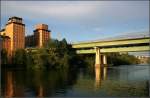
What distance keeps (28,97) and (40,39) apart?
11028 cm

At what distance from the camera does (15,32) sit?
350ft

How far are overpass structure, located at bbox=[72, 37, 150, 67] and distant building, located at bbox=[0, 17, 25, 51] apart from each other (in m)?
30.7

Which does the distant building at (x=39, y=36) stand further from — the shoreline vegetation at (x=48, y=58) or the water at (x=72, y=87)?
the water at (x=72, y=87)

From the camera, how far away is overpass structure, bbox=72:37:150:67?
71700mm

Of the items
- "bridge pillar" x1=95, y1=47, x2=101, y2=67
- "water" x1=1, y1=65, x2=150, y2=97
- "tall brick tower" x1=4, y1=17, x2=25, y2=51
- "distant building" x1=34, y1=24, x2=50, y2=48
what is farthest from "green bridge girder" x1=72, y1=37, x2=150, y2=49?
"distant building" x1=34, y1=24, x2=50, y2=48

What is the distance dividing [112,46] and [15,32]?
47.6 m

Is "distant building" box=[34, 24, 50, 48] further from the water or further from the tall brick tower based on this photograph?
the water

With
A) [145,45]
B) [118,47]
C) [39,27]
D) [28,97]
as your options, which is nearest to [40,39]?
[39,27]

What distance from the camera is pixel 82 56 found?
9400cm

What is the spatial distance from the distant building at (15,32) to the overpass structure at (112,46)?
1208 inches

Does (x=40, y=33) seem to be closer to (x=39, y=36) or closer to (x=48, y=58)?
(x=39, y=36)

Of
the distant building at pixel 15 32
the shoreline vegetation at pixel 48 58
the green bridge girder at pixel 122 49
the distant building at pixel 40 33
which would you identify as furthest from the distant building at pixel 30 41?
the shoreline vegetation at pixel 48 58

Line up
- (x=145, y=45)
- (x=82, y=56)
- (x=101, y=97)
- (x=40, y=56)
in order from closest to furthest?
(x=101, y=97) < (x=40, y=56) < (x=145, y=45) < (x=82, y=56)

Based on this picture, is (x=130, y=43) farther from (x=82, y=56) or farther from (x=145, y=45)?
(x=82, y=56)
